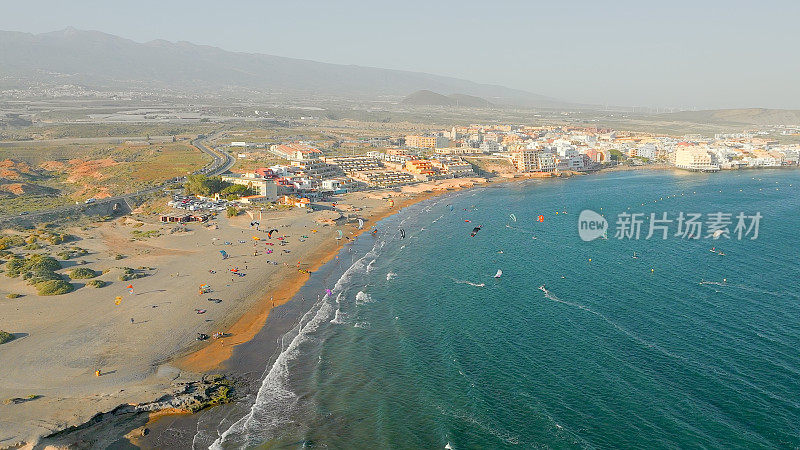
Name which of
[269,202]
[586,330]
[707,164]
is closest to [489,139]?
[707,164]

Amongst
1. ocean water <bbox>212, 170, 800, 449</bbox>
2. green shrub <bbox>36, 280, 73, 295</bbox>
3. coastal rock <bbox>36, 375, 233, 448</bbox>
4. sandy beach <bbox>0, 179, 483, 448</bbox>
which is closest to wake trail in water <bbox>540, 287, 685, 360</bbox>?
ocean water <bbox>212, 170, 800, 449</bbox>

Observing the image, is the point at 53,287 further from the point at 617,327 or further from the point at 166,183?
the point at 166,183

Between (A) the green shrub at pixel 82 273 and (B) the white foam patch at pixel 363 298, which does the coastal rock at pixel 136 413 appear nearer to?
(B) the white foam patch at pixel 363 298

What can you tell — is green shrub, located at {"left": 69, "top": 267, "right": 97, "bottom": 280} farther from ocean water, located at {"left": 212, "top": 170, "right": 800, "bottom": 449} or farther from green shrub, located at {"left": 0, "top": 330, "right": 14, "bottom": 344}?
ocean water, located at {"left": 212, "top": 170, "right": 800, "bottom": 449}

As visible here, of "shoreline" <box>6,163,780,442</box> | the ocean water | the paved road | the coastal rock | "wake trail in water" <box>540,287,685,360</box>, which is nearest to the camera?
the coastal rock

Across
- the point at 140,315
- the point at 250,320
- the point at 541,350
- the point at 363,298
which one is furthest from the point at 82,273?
the point at 541,350
